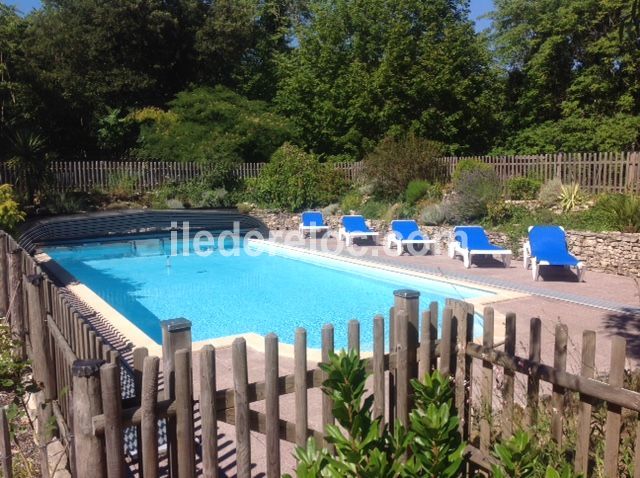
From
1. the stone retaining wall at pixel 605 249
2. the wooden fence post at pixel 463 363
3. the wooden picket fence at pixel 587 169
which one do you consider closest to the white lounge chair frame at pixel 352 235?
the stone retaining wall at pixel 605 249

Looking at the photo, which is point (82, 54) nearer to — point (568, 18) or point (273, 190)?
point (273, 190)

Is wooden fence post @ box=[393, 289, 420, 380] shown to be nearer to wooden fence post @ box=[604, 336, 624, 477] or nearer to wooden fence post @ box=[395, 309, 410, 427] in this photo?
wooden fence post @ box=[395, 309, 410, 427]

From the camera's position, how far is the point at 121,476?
7.20 feet

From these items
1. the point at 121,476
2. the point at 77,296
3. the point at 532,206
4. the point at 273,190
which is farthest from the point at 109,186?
the point at 121,476

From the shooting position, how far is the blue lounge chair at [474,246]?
11.0 metres

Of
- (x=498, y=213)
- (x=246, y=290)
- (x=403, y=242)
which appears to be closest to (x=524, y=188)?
(x=498, y=213)

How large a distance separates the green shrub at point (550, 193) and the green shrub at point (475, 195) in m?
1.03

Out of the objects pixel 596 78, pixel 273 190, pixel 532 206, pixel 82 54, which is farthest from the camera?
pixel 82 54

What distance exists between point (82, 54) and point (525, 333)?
1036 inches

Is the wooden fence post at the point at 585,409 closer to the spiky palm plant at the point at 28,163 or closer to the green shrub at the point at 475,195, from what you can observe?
the green shrub at the point at 475,195

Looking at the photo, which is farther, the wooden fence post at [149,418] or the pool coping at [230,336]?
the pool coping at [230,336]

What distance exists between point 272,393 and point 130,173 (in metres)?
19.7

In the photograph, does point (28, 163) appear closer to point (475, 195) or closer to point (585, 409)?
point (475, 195)

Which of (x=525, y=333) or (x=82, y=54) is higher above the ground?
(x=82, y=54)
